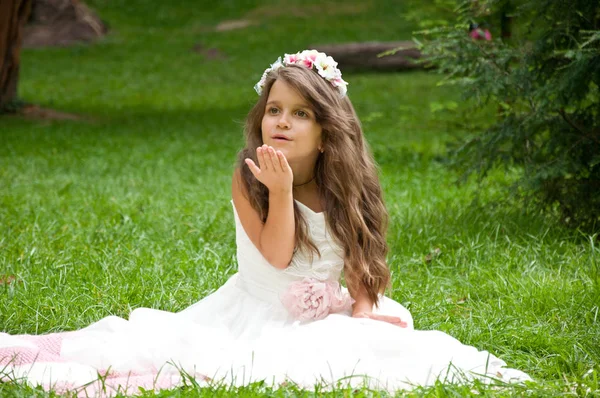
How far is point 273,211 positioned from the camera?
3049 millimetres

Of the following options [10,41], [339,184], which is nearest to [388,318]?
[339,184]

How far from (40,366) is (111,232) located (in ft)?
7.92

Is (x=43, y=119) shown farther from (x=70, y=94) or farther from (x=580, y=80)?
(x=580, y=80)

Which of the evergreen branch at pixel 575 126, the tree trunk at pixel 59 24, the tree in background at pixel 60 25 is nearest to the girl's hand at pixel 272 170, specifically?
the evergreen branch at pixel 575 126

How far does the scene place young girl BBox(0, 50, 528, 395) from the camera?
2779 mm

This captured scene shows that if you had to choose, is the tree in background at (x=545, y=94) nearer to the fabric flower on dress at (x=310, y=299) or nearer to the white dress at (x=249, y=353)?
the fabric flower on dress at (x=310, y=299)

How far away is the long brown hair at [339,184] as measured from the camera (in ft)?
10.5

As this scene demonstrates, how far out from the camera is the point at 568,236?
15.6 feet

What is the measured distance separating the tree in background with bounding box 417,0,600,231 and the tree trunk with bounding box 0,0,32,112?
8020 mm

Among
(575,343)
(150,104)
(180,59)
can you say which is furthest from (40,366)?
(180,59)

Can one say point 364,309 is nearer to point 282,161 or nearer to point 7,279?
point 282,161

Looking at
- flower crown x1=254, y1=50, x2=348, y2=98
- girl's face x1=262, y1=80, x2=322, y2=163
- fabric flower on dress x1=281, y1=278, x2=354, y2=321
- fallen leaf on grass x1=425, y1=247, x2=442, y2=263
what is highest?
flower crown x1=254, y1=50, x2=348, y2=98

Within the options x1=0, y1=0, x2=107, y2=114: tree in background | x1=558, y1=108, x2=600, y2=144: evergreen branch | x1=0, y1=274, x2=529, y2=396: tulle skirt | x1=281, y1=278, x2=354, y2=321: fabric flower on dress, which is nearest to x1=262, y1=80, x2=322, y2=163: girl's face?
x1=281, y1=278, x2=354, y2=321: fabric flower on dress

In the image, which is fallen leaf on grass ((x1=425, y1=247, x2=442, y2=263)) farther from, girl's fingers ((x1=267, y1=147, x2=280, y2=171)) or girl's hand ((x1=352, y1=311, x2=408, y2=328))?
girl's fingers ((x1=267, y1=147, x2=280, y2=171))
